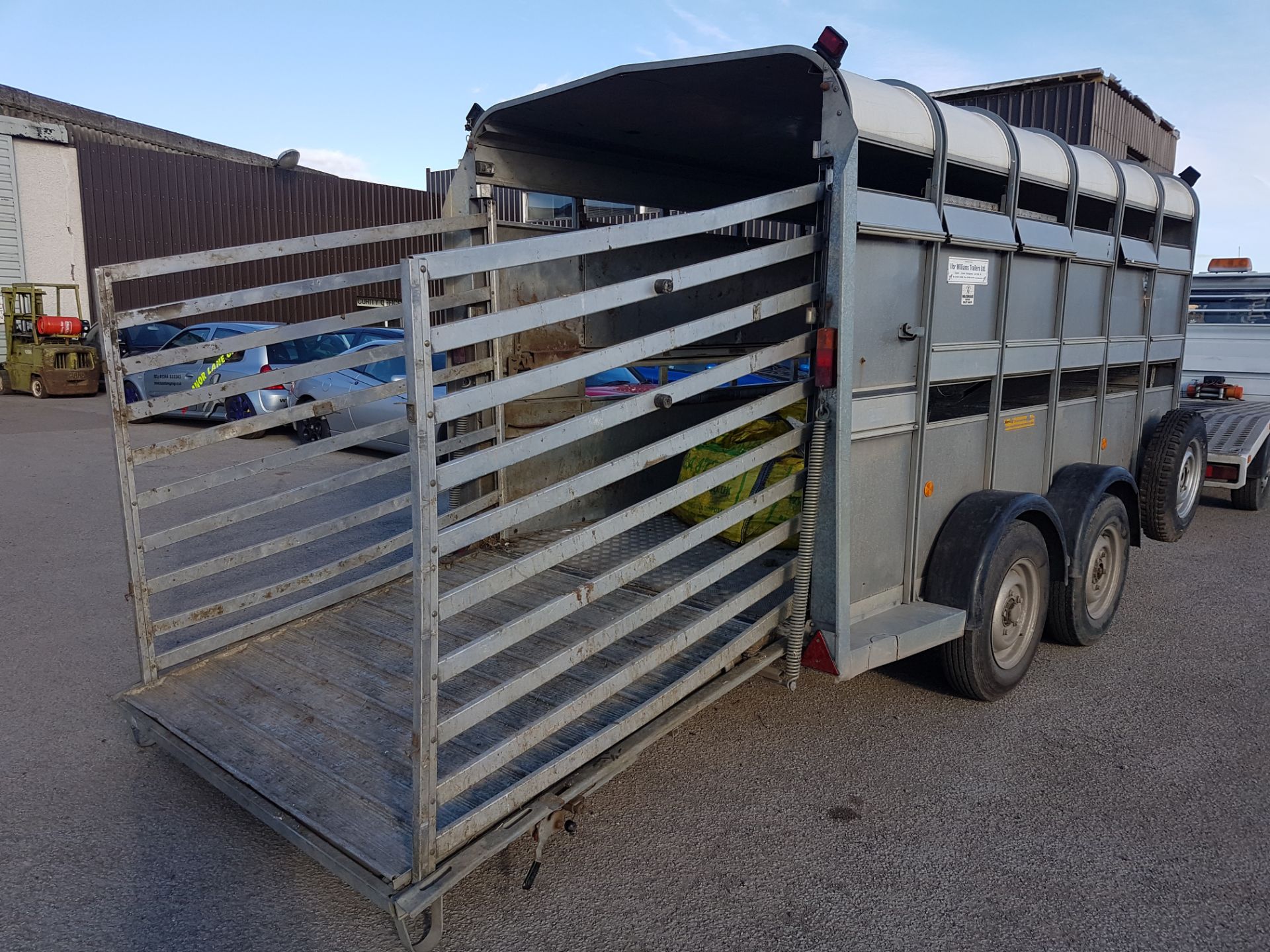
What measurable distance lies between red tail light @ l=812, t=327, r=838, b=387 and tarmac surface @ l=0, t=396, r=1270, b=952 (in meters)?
1.65

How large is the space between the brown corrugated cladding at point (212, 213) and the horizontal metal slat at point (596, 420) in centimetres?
1746

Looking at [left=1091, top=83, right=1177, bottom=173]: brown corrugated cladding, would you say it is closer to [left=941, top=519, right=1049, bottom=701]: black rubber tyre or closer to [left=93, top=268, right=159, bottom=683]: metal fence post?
[left=941, top=519, right=1049, bottom=701]: black rubber tyre

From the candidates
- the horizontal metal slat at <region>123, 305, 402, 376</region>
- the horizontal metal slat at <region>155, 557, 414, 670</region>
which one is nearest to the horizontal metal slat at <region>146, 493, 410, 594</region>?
the horizontal metal slat at <region>155, 557, 414, 670</region>

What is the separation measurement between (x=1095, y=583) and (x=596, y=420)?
3709mm

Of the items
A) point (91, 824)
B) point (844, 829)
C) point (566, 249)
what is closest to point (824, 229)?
point (566, 249)

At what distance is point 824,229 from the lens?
336 centimetres

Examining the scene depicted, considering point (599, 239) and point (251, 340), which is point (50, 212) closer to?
point (251, 340)

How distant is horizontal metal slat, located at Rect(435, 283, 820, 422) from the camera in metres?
2.42

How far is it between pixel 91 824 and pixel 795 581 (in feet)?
9.20

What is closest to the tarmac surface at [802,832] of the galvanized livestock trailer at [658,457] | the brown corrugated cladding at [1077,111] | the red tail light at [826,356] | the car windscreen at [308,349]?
the galvanized livestock trailer at [658,457]

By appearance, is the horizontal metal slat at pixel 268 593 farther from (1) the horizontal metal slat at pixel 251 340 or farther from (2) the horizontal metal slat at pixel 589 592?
(2) the horizontal metal slat at pixel 589 592

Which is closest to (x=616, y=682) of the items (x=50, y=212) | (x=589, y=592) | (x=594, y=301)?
(x=589, y=592)

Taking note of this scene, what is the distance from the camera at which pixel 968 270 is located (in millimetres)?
4023

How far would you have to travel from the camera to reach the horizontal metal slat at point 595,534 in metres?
2.51
